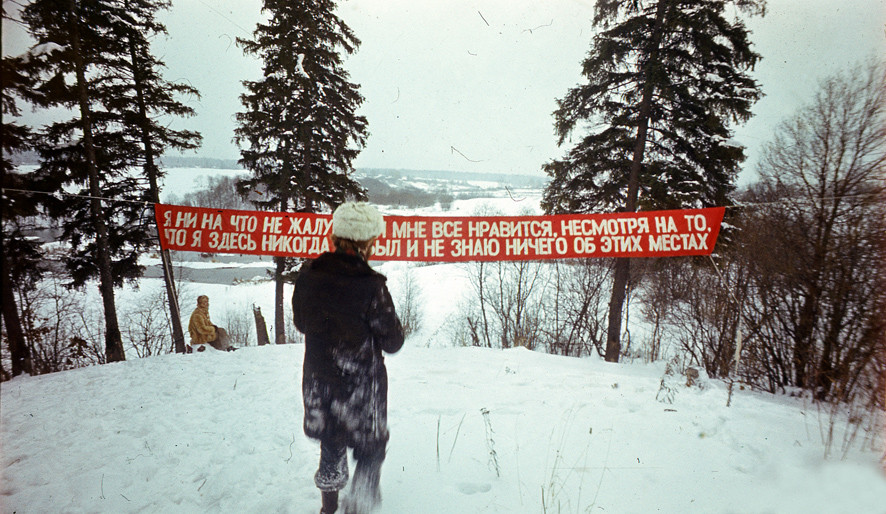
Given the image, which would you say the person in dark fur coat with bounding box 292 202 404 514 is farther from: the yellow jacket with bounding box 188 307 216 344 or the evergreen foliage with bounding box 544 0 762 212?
the evergreen foliage with bounding box 544 0 762 212

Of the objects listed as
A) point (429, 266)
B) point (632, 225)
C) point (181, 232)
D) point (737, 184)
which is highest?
point (737, 184)

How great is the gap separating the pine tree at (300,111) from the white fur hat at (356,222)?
33.0ft

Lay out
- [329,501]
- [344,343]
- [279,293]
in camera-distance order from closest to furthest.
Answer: [344,343]
[329,501]
[279,293]

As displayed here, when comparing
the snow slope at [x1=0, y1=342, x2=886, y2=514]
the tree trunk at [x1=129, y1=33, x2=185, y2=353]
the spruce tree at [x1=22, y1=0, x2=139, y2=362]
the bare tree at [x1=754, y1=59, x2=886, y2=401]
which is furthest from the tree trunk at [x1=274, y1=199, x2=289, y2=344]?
the bare tree at [x1=754, y1=59, x2=886, y2=401]

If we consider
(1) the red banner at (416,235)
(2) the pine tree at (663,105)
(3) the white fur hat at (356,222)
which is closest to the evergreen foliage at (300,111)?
(1) the red banner at (416,235)

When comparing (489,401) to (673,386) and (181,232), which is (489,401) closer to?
(673,386)

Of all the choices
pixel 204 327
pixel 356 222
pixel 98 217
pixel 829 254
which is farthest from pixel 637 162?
pixel 98 217

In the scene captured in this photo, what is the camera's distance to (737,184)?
9281 millimetres

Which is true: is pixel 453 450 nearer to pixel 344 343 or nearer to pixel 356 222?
pixel 344 343

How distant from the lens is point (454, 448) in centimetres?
335

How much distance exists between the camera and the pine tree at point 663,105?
8.57 metres

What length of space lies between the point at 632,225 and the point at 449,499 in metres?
5.66

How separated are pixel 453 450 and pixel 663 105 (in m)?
10.1

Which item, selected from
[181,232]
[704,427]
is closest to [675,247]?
[704,427]
